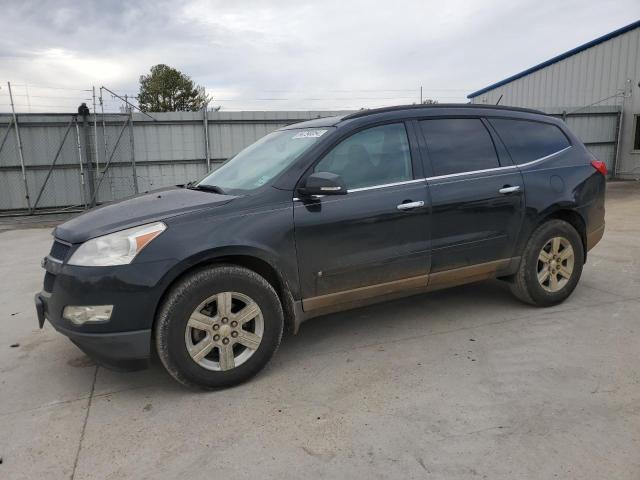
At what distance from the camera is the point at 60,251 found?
9.77 ft

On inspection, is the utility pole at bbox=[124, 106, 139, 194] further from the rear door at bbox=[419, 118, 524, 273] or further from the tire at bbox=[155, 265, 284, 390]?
the tire at bbox=[155, 265, 284, 390]

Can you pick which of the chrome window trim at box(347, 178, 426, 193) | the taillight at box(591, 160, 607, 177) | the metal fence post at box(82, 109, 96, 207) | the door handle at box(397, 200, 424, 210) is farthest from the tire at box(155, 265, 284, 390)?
the metal fence post at box(82, 109, 96, 207)

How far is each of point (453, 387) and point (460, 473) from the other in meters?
0.80

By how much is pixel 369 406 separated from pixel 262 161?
194cm

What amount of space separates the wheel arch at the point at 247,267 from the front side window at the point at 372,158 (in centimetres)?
73

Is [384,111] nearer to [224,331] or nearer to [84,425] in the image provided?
[224,331]

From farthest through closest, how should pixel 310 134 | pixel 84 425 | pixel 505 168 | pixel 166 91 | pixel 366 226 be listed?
1. pixel 166 91
2. pixel 505 168
3. pixel 310 134
4. pixel 366 226
5. pixel 84 425

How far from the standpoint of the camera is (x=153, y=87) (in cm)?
4228

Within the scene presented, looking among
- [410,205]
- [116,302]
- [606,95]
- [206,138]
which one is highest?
[606,95]

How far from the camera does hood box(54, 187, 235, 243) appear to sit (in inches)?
113

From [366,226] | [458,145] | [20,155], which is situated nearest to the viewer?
[366,226]

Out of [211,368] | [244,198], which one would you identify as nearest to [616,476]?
[211,368]

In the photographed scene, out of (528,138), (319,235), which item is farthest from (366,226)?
(528,138)

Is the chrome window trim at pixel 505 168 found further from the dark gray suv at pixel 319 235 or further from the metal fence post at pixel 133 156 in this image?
the metal fence post at pixel 133 156
